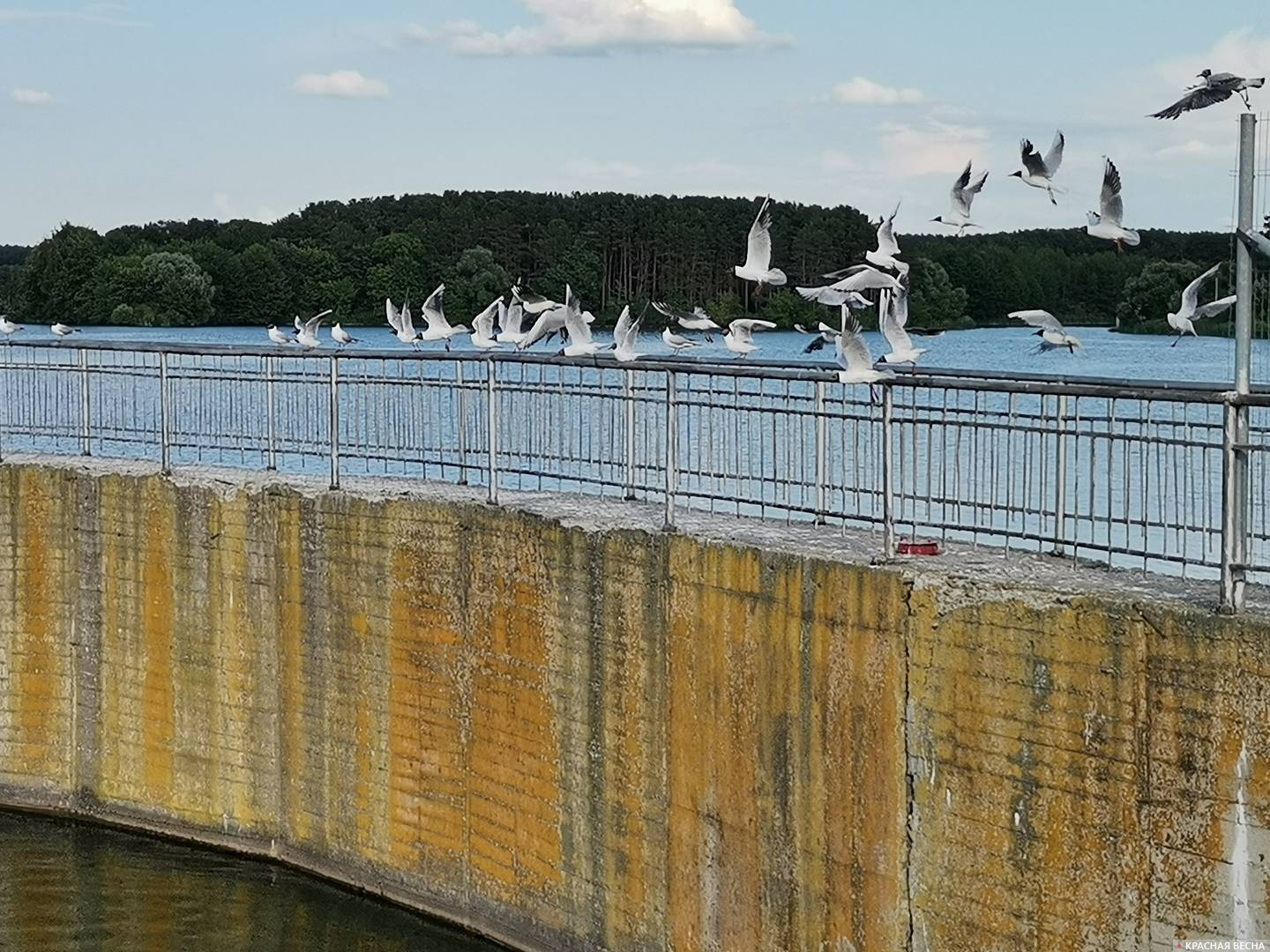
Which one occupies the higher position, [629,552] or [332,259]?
[332,259]

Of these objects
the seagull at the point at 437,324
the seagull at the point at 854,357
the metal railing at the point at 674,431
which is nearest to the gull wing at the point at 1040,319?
the metal railing at the point at 674,431

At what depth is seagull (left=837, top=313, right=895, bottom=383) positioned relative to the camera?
12180 mm

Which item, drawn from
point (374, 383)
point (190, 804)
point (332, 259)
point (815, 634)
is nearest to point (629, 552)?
point (815, 634)

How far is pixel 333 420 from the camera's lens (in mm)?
16625

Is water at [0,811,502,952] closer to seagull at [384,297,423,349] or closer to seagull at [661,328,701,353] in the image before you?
seagull at [661,328,701,353]

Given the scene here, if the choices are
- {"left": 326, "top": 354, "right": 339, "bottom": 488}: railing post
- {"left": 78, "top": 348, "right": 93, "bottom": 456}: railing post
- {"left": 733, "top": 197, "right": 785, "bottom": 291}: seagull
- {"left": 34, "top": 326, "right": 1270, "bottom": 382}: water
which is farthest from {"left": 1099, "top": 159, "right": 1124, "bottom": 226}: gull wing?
{"left": 34, "top": 326, "right": 1270, "bottom": 382}: water

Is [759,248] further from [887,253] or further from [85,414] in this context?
[85,414]

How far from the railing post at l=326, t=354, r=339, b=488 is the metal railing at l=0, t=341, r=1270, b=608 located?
21mm

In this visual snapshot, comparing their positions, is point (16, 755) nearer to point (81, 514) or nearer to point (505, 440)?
point (81, 514)

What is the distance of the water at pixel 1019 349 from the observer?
53.5 meters

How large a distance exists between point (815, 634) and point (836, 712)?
47 cm

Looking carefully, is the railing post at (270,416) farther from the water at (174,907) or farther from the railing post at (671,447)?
the railing post at (671,447)

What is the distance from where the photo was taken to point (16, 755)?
60.4ft

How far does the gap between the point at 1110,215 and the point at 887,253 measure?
1798mm
